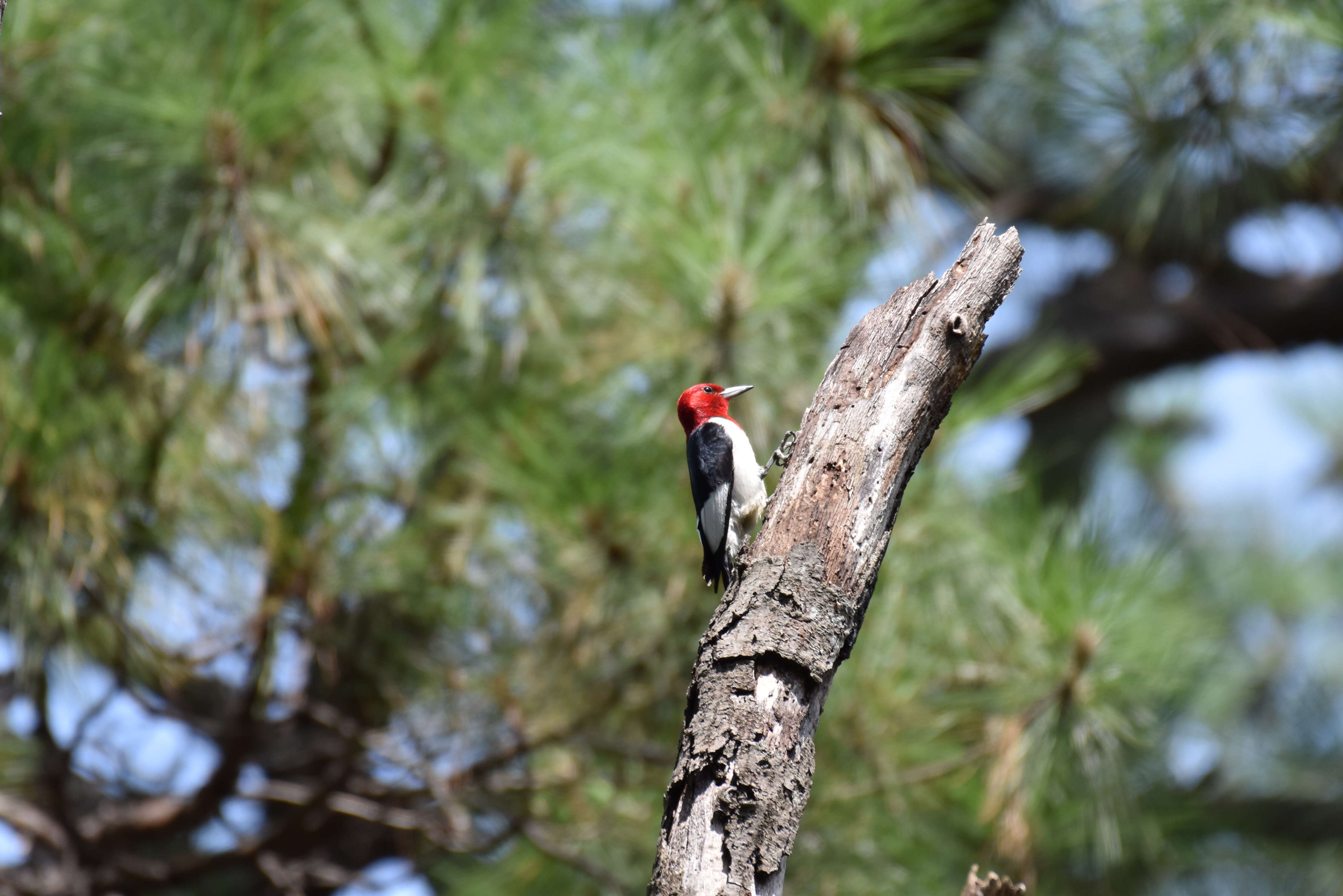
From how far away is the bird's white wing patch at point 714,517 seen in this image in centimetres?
232

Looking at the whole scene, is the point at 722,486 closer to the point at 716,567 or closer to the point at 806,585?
the point at 716,567

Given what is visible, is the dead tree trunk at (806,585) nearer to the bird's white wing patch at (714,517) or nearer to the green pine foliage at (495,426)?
the bird's white wing patch at (714,517)

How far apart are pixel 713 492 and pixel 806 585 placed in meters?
1.03

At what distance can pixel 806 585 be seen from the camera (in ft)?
4.39

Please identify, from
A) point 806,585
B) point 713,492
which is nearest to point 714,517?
point 713,492

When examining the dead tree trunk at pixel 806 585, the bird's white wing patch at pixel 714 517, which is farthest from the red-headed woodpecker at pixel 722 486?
the dead tree trunk at pixel 806 585

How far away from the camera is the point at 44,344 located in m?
2.59

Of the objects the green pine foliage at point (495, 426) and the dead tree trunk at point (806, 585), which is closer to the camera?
the dead tree trunk at point (806, 585)

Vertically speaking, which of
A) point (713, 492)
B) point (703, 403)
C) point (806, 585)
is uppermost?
point (703, 403)

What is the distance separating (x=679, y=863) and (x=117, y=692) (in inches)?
81.7

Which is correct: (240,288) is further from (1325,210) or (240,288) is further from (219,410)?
(1325,210)

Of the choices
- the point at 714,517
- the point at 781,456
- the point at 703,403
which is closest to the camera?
the point at 781,456

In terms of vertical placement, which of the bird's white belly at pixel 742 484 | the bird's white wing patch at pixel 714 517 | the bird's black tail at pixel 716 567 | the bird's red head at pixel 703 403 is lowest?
the bird's black tail at pixel 716 567

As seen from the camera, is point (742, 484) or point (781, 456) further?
point (742, 484)
